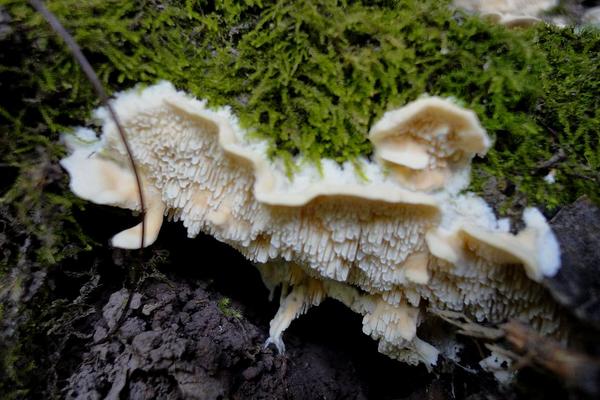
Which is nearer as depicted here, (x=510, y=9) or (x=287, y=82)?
(x=287, y=82)

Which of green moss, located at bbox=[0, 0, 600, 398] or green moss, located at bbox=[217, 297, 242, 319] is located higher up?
green moss, located at bbox=[0, 0, 600, 398]

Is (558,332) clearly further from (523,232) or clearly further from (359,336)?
(359,336)

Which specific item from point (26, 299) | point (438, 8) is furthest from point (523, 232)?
point (26, 299)

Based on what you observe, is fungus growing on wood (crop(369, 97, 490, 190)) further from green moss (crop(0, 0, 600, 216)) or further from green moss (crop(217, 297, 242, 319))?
green moss (crop(217, 297, 242, 319))

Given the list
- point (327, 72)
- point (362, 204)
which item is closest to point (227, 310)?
point (362, 204)

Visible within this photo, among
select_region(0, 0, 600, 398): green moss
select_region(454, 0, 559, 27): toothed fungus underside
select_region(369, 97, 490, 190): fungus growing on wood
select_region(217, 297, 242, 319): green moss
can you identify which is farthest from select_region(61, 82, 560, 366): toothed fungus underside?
select_region(454, 0, 559, 27): toothed fungus underside

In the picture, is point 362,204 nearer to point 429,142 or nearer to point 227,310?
point 429,142
